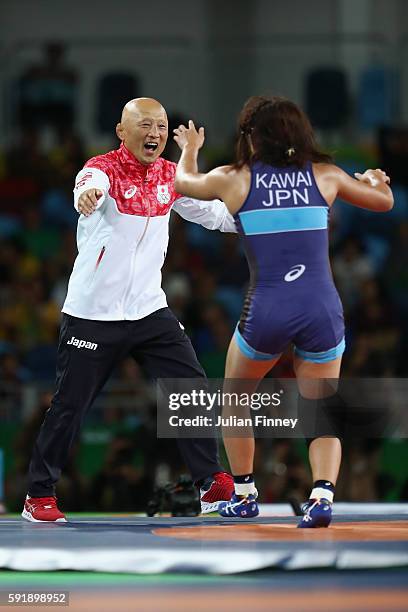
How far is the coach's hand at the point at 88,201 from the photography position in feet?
15.4

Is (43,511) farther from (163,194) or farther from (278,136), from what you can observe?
(278,136)

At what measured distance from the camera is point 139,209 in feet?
16.5

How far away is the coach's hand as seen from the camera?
4.68 metres

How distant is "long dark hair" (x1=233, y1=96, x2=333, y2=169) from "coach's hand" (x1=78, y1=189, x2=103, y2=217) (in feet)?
1.79

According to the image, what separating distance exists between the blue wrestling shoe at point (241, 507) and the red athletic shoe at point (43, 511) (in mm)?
675

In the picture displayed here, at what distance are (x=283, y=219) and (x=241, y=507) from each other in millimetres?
1261

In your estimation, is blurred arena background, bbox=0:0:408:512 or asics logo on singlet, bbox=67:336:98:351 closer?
asics logo on singlet, bbox=67:336:98:351

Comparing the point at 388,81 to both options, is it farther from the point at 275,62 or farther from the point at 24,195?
the point at 24,195

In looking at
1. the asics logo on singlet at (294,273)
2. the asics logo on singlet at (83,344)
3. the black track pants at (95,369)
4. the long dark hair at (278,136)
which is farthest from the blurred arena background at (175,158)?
the long dark hair at (278,136)

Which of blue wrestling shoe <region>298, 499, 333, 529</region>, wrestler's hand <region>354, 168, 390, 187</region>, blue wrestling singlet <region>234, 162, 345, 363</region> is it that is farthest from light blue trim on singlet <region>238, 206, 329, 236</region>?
blue wrestling shoe <region>298, 499, 333, 529</region>

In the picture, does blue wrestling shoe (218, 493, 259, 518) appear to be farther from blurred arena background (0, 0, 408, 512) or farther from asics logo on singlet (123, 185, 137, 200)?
blurred arena background (0, 0, 408, 512)

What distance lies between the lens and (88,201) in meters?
4.70

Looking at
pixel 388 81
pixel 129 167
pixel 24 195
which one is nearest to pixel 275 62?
pixel 388 81

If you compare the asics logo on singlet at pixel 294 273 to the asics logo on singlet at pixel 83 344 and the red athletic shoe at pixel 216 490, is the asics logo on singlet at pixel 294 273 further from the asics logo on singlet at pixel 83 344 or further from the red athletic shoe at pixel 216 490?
the red athletic shoe at pixel 216 490
